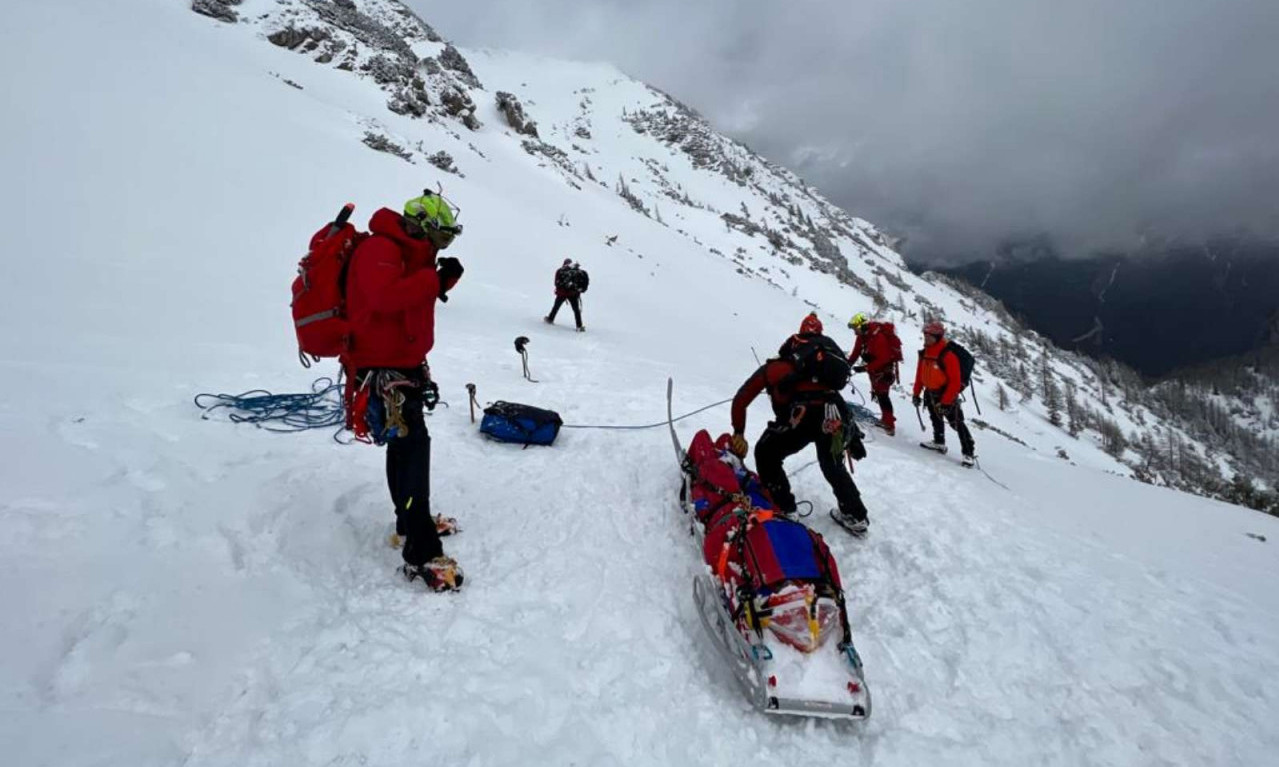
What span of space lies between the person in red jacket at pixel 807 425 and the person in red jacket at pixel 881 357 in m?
4.44

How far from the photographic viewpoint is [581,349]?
37.2 ft

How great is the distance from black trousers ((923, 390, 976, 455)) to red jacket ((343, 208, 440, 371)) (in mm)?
7460

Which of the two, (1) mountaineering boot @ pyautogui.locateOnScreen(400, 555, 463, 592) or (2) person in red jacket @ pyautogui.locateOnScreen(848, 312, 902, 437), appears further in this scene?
(2) person in red jacket @ pyautogui.locateOnScreen(848, 312, 902, 437)

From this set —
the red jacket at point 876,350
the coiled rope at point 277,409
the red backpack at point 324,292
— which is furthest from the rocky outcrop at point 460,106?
the red backpack at point 324,292

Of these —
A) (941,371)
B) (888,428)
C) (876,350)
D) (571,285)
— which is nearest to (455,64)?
(571,285)

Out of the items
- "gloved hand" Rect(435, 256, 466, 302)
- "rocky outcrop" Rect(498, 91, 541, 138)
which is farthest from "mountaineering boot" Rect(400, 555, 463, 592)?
"rocky outcrop" Rect(498, 91, 541, 138)

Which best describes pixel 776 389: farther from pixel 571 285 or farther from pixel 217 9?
pixel 217 9

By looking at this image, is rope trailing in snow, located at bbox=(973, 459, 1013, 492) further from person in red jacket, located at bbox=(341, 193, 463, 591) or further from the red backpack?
the red backpack

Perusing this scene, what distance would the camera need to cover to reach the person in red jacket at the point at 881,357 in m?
9.24

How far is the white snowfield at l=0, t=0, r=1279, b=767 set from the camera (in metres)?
2.79

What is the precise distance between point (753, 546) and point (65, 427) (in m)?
5.23

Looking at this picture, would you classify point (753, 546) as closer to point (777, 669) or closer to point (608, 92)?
point (777, 669)

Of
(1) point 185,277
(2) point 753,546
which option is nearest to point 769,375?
(2) point 753,546

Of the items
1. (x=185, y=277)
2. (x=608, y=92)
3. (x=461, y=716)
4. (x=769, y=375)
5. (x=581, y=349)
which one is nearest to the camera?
(x=461, y=716)
